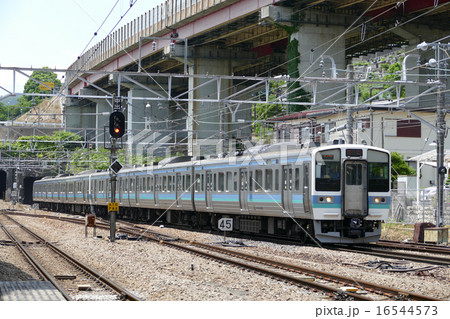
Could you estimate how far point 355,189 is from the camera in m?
18.2

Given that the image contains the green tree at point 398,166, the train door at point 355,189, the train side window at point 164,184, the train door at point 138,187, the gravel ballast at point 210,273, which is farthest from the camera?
the green tree at point 398,166

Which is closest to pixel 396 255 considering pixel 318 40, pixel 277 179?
pixel 277 179

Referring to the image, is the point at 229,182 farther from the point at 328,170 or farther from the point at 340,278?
the point at 340,278

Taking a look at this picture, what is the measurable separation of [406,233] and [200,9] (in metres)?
14.9

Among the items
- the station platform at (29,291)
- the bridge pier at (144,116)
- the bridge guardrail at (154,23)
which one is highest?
the bridge guardrail at (154,23)

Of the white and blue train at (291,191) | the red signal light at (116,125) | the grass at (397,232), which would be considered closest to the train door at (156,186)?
the white and blue train at (291,191)

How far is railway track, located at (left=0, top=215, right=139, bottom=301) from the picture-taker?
1065 cm

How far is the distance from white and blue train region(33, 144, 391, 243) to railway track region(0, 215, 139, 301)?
5737mm

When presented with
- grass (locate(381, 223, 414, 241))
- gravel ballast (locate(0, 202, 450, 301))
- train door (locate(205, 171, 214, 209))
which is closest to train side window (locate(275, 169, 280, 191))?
gravel ballast (locate(0, 202, 450, 301))

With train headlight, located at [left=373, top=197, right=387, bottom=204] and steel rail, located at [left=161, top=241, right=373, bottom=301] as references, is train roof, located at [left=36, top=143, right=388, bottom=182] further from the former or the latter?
steel rail, located at [left=161, top=241, right=373, bottom=301]

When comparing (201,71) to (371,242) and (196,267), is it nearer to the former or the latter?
(371,242)

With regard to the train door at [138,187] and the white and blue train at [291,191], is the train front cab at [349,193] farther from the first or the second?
the train door at [138,187]

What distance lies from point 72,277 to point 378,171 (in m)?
8.84

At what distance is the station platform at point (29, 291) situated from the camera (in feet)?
33.1
